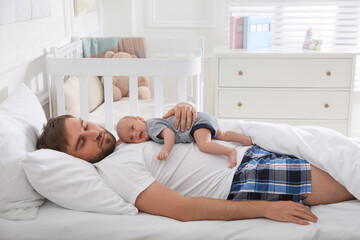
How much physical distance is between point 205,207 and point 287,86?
1980 mm

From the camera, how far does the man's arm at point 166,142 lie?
1.63m

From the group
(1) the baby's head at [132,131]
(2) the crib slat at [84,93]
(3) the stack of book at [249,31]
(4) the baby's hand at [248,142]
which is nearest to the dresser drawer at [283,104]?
(3) the stack of book at [249,31]

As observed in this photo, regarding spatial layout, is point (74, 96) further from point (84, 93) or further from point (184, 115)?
point (184, 115)

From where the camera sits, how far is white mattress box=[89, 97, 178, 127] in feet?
8.69

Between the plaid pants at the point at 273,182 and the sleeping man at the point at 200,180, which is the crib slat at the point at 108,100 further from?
the plaid pants at the point at 273,182

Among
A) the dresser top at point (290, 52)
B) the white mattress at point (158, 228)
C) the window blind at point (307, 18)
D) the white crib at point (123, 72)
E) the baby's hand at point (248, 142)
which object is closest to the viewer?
the white mattress at point (158, 228)

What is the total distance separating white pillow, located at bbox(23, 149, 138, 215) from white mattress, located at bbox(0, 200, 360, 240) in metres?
0.03

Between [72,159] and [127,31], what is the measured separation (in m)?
2.36

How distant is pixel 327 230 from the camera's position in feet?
4.68

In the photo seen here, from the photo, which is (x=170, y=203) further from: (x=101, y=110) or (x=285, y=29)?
(x=285, y=29)

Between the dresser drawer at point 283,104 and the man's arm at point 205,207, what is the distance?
186 centimetres

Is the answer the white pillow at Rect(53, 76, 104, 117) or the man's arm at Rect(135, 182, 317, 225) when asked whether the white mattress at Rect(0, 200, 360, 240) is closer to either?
the man's arm at Rect(135, 182, 317, 225)

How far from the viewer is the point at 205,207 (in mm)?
1505

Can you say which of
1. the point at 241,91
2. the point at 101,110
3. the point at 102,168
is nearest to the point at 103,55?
the point at 101,110
